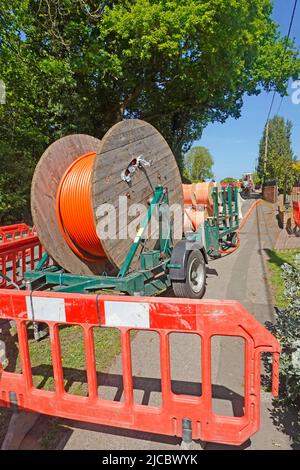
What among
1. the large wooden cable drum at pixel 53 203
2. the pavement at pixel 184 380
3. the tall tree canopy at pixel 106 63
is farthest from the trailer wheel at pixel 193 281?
the tall tree canopy at pixel 106 63

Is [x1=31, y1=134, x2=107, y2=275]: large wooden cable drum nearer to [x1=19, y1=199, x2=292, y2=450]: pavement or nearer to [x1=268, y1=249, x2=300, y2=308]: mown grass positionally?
[x1=19, y1=199, x2=292, y2=450]: pavement

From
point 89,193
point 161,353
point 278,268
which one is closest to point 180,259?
point 89,193

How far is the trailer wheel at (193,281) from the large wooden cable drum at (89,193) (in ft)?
2.30

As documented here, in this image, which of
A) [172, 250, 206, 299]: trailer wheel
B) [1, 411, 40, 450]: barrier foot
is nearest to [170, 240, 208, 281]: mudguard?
[172, 250, 206, 299]: trailer wheel

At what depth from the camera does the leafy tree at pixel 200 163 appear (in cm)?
8050

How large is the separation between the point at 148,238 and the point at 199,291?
143 centimetres

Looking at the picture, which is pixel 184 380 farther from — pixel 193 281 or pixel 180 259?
pixel 193 281

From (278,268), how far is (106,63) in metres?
12.2

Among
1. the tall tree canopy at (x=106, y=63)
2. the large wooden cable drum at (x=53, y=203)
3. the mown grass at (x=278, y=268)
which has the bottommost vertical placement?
the mown grass at (x=278, y=268)

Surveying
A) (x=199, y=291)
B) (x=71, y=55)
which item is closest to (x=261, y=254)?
(x=199, y=291)

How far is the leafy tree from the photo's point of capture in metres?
80.5

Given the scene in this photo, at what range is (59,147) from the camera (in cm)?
483

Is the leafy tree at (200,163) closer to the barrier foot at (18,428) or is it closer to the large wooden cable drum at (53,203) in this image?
the large wooden cable drum at (53,203)

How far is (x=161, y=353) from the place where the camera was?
2.22 meters
